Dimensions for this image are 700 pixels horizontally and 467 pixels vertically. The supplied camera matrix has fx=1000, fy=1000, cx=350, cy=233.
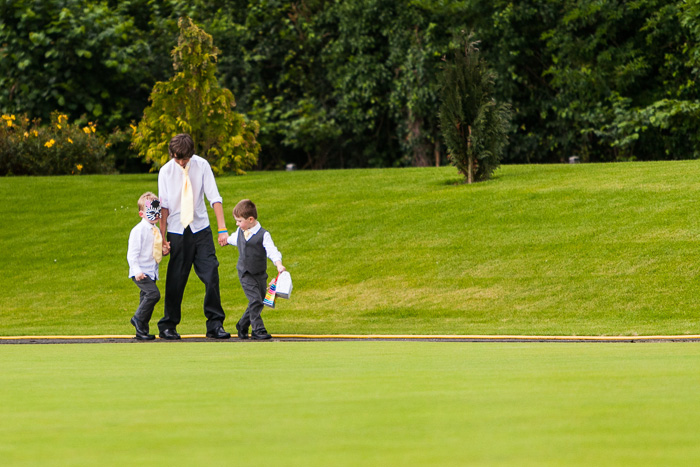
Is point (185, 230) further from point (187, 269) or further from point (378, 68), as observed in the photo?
point (378, 68)

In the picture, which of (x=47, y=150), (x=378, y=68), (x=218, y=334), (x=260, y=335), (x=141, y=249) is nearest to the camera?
(x=260, y=335)

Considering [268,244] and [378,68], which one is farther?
[378,68]

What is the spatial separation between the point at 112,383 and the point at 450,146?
634 inches

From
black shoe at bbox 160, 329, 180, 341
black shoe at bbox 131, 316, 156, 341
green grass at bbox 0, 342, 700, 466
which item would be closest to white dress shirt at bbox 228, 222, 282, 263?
black shoe at bbox 160, 329, 180, 341

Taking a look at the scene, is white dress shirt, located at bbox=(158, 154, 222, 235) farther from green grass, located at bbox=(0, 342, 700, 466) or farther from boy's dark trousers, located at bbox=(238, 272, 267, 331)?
green grass, located at bbox=(0, 342, 700, 466)

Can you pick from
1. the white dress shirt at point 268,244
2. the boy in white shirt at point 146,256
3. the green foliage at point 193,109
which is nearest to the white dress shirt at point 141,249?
the boy in white shirt at point 146,256

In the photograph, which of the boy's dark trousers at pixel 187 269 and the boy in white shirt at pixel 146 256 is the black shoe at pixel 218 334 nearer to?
the boy's dark trousers at pixel 187 269

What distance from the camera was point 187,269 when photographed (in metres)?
10.2

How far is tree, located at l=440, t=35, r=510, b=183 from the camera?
787 inches

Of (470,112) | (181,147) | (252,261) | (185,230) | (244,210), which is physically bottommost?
(252,261)

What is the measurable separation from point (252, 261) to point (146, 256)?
3.46ft

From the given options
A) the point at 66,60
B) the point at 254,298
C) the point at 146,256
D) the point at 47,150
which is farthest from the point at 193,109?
the point at 254,298

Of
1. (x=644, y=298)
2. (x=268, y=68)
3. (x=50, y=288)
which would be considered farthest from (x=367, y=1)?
(x=644, y=298)

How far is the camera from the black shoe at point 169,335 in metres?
9.96
